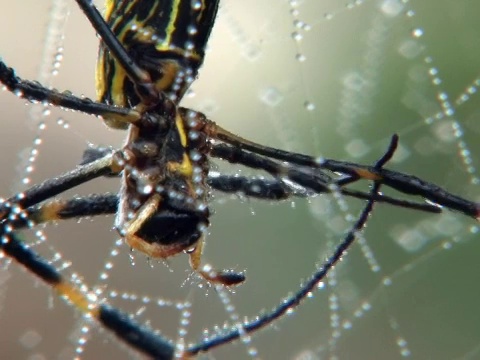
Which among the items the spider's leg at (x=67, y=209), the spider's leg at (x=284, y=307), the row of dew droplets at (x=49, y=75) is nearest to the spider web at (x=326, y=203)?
the row of dew droplets at (x=49, y=75)

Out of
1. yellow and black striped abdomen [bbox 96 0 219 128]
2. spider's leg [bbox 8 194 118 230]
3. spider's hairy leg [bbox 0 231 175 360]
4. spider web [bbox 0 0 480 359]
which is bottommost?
spider's hairy leg [bbox 0 231 175 360]

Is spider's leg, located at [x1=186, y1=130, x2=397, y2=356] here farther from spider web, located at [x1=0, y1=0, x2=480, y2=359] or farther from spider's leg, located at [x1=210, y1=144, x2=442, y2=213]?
spider web, located at [x1=0, y1=0, x2=480, y2=359]

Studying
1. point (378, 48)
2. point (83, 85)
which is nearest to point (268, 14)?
point (83, 85)

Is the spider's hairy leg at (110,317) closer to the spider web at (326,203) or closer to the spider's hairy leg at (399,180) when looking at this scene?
the spider's hairy leg at (399,180)

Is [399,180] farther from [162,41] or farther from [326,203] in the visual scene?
[326,203]

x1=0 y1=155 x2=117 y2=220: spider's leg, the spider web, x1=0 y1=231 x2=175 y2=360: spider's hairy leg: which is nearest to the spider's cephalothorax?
x1=0 y1=155 x2=117 y2=220: spider's leg
